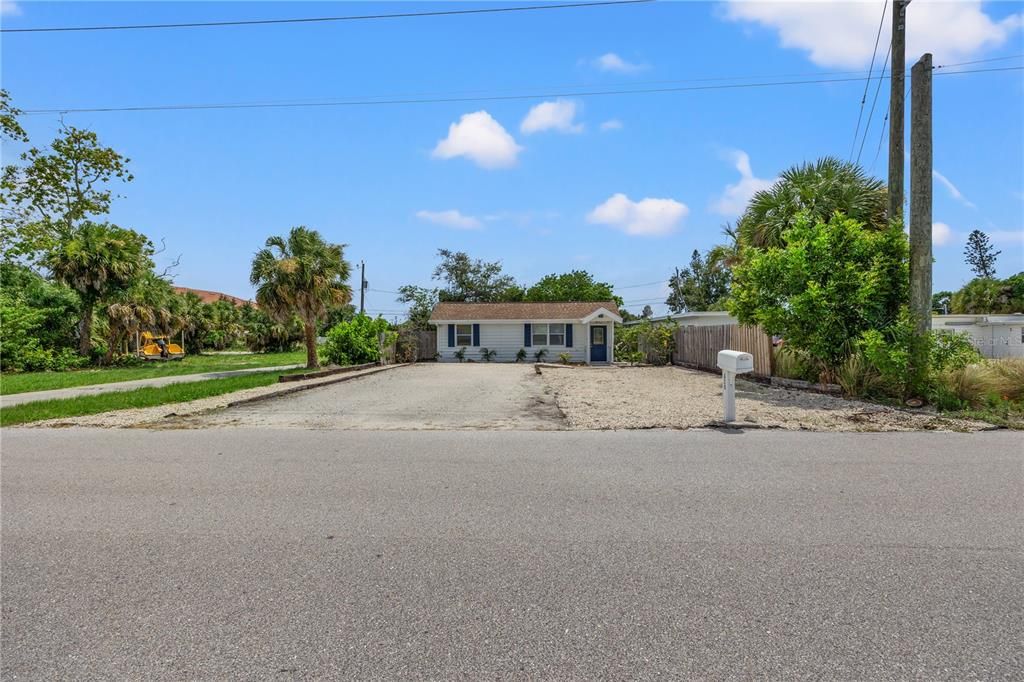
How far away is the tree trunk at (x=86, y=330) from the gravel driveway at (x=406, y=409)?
738 inches

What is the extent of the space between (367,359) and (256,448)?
18266 millimetres

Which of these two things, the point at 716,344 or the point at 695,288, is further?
the point at 695,288

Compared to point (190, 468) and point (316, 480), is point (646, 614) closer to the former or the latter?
point (316, 480)

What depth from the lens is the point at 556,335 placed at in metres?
32.9

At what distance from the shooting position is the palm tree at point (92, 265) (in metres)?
27.4

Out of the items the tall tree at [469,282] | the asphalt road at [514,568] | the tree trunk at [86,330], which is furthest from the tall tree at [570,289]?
the asphalt road at [514,568]

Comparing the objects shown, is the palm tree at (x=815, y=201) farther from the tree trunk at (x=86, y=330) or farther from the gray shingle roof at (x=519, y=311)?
the tree trunk at (x=86, y=330)

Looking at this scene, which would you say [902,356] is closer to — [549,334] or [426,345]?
[549,334]

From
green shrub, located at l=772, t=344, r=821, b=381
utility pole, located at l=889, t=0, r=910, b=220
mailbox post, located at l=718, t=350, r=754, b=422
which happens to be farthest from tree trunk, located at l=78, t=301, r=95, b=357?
utility pole, located at l=889, t=0, r=910, b=220

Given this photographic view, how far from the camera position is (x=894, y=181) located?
43.0 feet

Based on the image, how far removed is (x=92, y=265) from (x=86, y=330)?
317cm

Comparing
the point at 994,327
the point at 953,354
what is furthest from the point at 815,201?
the point at 994,327

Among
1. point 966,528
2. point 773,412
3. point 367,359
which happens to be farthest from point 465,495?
point 367,359

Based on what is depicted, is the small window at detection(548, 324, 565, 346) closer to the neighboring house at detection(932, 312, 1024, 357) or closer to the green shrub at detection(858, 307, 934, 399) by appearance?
the neighboring house at detection(932, 312, 1024, 357)
